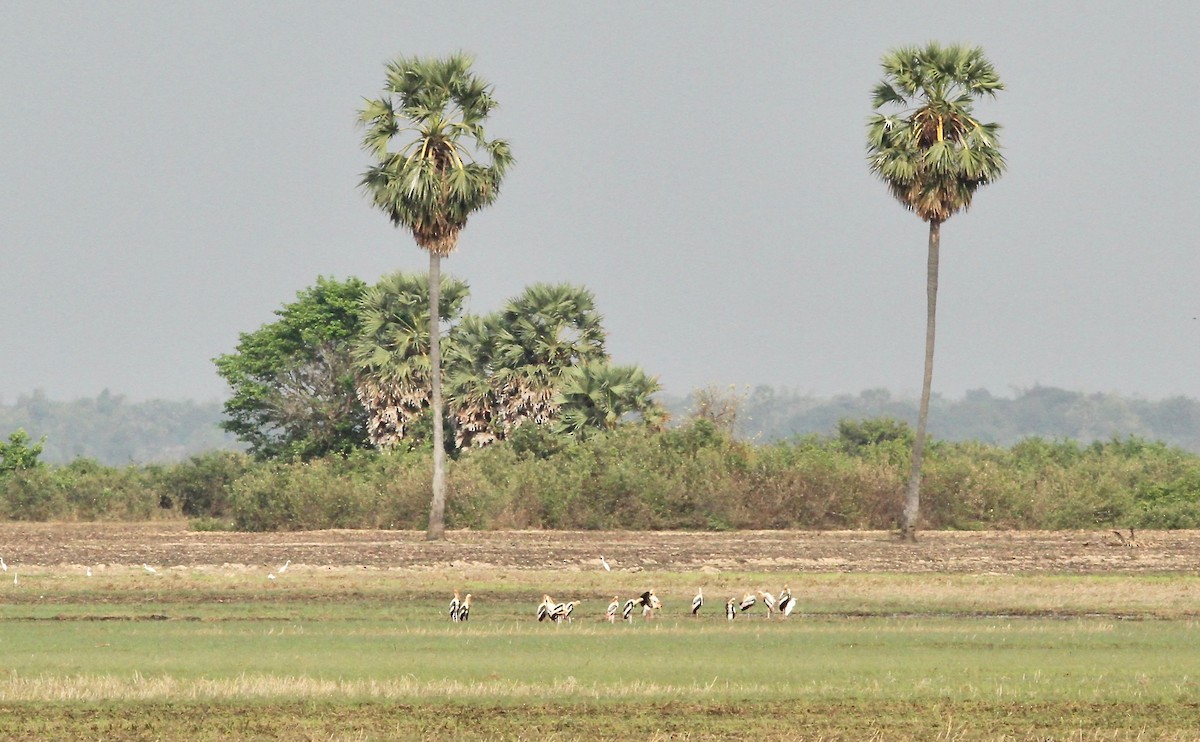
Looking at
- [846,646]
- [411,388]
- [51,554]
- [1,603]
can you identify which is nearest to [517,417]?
[411,388]

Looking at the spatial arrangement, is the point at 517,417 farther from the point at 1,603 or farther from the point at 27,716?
the point at 27,716

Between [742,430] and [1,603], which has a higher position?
[742,430]

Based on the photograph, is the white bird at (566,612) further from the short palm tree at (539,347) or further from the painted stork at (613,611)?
the short palm tree at (539,347)

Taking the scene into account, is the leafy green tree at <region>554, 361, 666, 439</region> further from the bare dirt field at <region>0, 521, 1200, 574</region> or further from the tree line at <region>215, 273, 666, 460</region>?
the bare dirt field at <region>0, 521, 1200, 574</region>

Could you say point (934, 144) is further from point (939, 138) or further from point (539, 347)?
point (539, 347)

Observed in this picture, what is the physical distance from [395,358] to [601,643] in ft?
122

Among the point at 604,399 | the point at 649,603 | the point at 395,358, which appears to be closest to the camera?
the point at 649,603

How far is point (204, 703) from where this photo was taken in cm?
1700

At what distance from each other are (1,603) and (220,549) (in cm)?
1104

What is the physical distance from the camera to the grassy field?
52.4 ft

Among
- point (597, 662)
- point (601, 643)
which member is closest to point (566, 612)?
point (601, 643)

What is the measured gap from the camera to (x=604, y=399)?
53969mm

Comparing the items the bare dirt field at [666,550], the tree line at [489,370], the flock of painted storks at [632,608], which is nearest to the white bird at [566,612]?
the flock of painted storks at [632,608]

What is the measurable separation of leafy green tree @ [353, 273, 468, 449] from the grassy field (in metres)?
27.1
